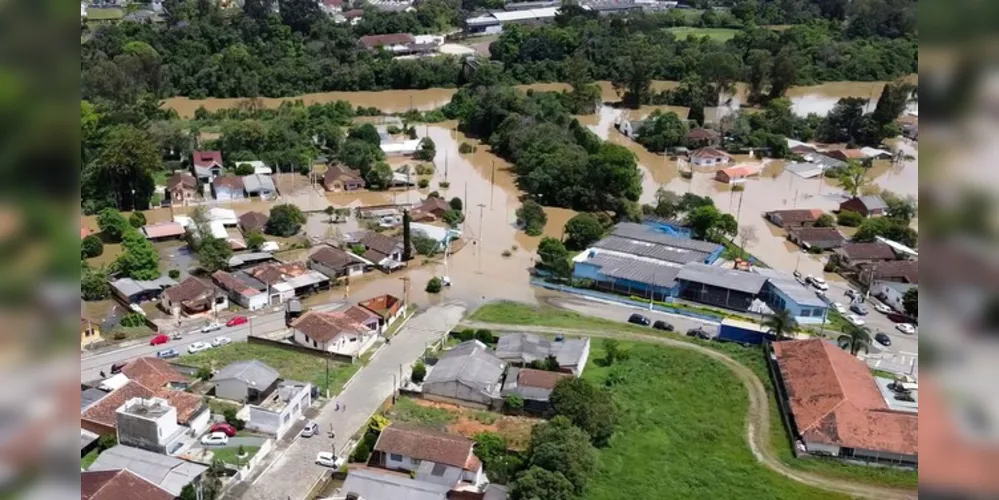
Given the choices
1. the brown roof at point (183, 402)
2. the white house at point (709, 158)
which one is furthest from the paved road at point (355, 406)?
the white house at point (709, 158)

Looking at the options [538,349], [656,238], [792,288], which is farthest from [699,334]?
[656,238]

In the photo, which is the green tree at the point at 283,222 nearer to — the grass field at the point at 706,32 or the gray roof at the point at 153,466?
the gray roof at the point at 153,466

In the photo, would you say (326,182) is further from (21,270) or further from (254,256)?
(21,270)

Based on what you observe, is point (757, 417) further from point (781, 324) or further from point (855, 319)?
point (855, 319)

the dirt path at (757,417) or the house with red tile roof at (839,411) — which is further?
the house with red tile roof at (839,411)

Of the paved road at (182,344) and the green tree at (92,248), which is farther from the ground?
the green tree at (92,248)

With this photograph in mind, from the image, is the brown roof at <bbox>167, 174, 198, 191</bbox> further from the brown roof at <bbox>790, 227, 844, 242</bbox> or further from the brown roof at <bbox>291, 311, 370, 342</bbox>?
the brown roof at <bbox>790, 227, 844, 242</bbox>

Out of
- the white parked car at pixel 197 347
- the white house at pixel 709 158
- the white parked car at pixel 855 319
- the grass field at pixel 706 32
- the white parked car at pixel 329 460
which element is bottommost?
the white parked car at pixel 329 460
